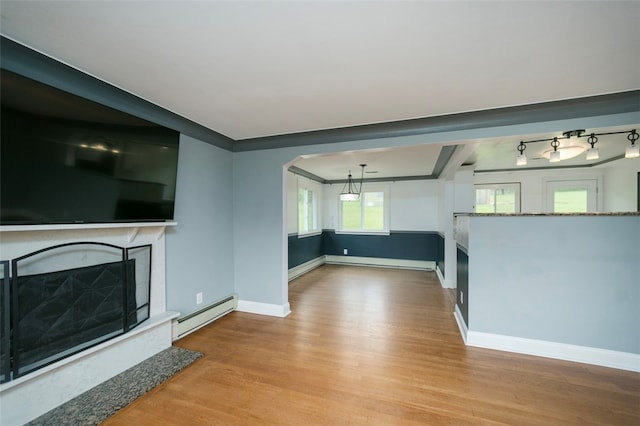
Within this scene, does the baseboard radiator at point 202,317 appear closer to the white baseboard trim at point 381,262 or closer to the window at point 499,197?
the white baseboard trim at point 381,262

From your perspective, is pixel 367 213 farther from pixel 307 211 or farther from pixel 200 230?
pixel 200 230

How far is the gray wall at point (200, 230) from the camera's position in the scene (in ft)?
9.36

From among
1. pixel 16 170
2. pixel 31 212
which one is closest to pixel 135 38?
pixel 16 170

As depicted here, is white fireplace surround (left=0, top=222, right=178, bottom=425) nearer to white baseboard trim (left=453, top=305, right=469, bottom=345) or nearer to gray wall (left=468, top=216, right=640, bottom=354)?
white baseboard trim (left=453, top=305, right=469, bottom=345)

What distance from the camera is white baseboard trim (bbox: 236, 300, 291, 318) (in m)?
3.50

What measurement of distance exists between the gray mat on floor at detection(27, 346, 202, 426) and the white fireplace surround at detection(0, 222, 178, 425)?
61 millimetres

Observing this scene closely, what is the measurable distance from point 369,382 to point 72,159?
2.79 metres

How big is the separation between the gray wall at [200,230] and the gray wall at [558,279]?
10.0ft

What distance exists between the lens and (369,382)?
2.12 meters

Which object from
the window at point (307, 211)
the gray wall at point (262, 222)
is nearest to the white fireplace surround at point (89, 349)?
the gray wall at point (262, 222)

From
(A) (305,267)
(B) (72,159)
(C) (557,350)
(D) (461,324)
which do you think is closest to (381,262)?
(A) (305,267)

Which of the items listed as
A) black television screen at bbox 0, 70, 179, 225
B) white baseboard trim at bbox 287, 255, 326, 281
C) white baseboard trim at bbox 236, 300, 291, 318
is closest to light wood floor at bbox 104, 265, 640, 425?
white baseboard trim at bbox 236, 300, 291, 318

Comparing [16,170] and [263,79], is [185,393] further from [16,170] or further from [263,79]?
[263,79]

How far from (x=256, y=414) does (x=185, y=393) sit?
631 mm
